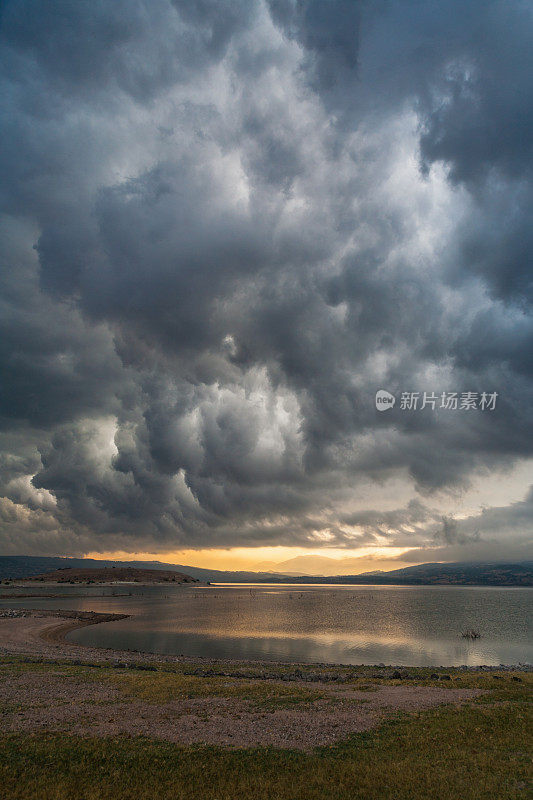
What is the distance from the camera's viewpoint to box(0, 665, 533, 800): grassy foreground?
16938 mm

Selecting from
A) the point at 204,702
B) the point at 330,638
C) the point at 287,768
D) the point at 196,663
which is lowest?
the point at 330,638

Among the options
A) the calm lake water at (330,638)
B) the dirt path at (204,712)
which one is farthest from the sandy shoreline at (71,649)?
the dirt path at (204,712)

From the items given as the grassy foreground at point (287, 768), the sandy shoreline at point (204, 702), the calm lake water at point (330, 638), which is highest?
the grassy foreground at point (287, 768)

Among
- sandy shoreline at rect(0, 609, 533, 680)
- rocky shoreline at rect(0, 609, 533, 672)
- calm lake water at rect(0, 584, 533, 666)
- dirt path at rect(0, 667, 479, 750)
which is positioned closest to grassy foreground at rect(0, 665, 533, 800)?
dirt path at rect(0, 667, 479, 750)

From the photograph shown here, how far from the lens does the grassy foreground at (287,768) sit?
16.9 m

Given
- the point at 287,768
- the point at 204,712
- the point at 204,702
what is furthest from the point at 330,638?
the point at 287,768

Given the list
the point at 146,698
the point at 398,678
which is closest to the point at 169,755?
the point at 146,698

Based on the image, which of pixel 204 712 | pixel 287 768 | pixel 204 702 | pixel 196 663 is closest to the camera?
pixel 287 768

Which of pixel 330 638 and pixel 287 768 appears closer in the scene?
pixel 287 768

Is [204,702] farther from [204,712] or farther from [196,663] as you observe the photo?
[196,663]

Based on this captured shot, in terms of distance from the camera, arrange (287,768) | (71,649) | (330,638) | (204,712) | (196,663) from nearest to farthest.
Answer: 1. (287,768)
2. (204,712)
3. (196,663)
4. (71,649)
5. (330,638)

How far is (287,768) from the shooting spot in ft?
63.6

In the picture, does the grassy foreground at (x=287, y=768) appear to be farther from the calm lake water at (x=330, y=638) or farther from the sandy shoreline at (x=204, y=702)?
the calm lake water at (x=330, y=638)

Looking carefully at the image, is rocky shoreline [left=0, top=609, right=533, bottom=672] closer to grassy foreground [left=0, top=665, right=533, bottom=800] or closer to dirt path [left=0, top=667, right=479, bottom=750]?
dirt path [left=0, top=667, right=479, bottom=750]
